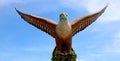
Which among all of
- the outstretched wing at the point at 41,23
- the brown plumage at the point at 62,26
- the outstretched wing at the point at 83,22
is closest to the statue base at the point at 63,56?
Result: the brown plumage at the point at 62,26

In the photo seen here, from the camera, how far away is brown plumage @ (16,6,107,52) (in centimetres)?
1558

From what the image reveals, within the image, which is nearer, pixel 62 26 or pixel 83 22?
pixel 62 26

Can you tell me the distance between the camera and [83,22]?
54.9ft

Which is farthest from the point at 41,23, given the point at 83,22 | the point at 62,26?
the point at 83,22

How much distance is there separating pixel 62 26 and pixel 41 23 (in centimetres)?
136

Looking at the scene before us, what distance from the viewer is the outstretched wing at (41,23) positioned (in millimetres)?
16266

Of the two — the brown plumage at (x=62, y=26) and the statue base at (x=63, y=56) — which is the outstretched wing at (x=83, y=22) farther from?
the statue base at (x=63, y=56)

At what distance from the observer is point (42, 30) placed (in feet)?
55.1

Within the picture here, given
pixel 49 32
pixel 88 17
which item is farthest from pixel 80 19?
pixel 49 32

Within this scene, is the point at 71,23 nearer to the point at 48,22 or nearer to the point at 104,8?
the point at 48,22

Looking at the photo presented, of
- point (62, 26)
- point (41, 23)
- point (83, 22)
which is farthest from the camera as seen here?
point (83, 22)

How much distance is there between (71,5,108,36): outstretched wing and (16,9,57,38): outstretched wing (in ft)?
2.92

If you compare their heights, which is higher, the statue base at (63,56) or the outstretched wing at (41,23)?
the outstretched wing at (41,23)

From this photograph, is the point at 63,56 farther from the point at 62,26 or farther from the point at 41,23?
the point at 41,23
